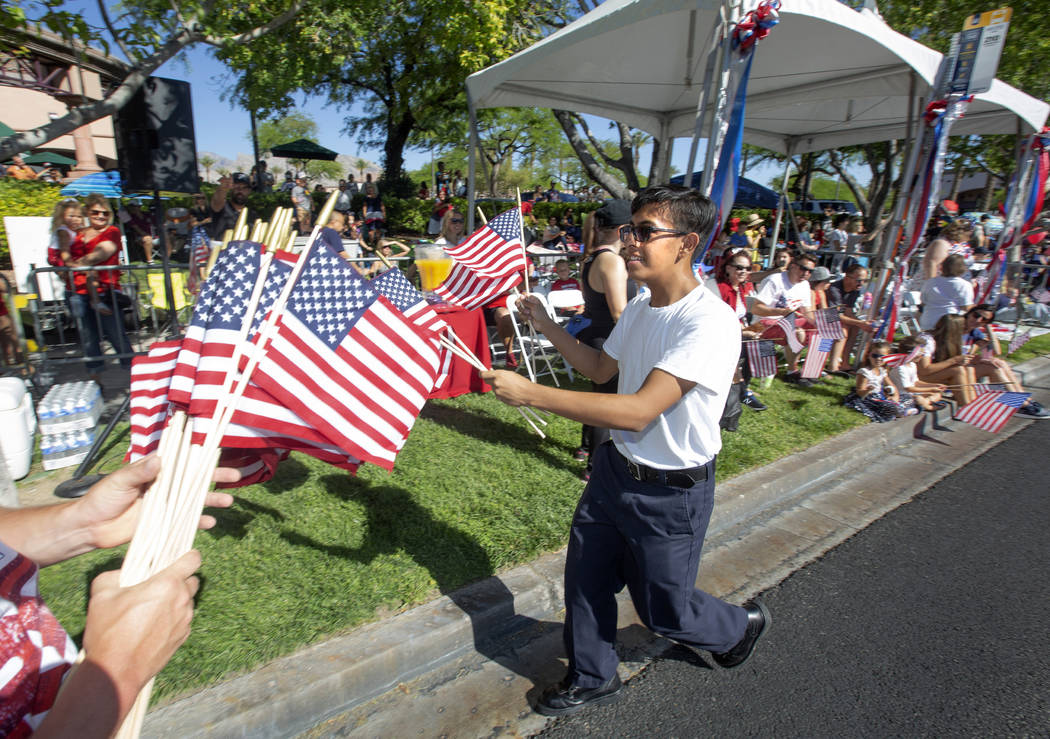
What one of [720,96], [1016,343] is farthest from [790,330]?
[1016,343]

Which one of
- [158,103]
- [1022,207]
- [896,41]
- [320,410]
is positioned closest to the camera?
[320,410]

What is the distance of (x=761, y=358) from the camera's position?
6305 mm

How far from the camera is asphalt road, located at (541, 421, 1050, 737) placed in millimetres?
2393

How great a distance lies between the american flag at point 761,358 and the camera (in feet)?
20.1

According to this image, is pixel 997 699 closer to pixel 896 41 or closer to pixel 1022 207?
pixel 896 41

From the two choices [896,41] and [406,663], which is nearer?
[406,663]

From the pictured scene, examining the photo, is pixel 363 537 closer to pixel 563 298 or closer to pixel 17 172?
pixel 563 298

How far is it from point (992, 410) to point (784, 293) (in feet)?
7.92

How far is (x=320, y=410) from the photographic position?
2.08 metres

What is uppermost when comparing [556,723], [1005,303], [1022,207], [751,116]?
[751,116]

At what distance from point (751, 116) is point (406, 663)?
352 inches

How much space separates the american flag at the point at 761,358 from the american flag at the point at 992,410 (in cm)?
192

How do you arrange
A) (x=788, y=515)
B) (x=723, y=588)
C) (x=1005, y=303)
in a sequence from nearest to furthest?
(x=723, y=588)
(x=788, y=515)
(x=1005, y=303)

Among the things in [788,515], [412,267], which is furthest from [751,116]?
[788,515]
